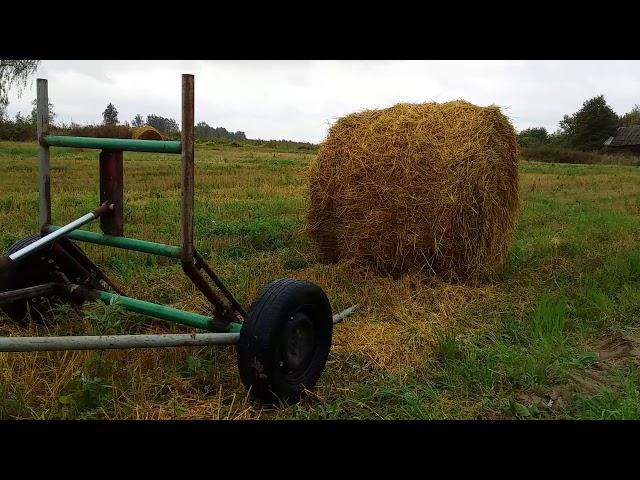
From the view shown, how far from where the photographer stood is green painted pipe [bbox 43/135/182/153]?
2.92 m

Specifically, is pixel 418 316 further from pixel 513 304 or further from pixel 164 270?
pixel 164 270

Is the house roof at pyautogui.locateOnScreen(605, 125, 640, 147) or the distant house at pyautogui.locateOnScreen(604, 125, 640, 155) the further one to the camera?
the house roof at pyautogui.locateOnScreen(605, 125, 640, 147)

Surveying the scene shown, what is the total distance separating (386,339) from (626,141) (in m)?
59.4

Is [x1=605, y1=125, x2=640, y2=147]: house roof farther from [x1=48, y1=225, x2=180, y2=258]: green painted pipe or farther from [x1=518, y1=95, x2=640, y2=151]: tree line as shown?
[x1=48, y1=225, x2=180, y2=258]: green painted pipe

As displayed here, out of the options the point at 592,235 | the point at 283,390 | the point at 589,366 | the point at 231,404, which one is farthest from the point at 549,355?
the point at 592,235

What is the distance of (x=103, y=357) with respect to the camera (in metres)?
3.26

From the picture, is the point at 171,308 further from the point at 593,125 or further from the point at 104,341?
the point at 593,125

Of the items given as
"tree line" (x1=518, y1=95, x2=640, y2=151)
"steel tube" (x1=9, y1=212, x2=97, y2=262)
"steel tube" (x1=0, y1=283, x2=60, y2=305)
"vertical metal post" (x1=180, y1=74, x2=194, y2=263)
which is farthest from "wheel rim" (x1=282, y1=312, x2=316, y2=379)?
"tree line" (x1=518, y1=95, x2=640, y2=151)

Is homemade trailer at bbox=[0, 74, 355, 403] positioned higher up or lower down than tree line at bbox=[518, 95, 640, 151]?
lower down

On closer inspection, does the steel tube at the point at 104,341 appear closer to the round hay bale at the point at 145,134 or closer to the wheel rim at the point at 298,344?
the wheel rim at the point at 298,344

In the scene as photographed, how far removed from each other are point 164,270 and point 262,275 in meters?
0.99

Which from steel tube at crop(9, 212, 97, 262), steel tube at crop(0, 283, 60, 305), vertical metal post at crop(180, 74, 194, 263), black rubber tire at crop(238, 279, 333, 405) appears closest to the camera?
vertical metal post at crop(180, 74, 194, 263)

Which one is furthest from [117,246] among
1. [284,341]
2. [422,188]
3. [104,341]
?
Result: [422,188]

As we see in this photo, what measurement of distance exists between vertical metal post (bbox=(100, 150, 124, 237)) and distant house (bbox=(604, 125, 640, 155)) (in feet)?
191
